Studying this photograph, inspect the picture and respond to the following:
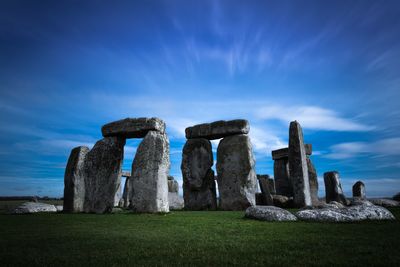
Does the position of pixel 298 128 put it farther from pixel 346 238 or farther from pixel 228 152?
pixel 346 238

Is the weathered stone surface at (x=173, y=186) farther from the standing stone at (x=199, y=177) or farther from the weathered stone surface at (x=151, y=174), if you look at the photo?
the weathered stone surface at (x=151, y=174)

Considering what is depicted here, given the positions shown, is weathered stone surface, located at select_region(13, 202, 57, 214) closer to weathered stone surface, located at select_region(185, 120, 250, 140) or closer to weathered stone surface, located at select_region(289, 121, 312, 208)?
weathered stone surface, located at select_region(185, 120, 250, 140)

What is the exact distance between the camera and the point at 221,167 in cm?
1306

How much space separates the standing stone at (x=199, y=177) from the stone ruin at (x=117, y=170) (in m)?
3.39

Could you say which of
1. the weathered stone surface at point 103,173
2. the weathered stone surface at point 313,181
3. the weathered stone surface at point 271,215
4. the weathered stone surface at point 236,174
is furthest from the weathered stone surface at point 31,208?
the weathered stone surface at point 313,181

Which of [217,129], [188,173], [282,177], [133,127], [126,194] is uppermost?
[217,129]

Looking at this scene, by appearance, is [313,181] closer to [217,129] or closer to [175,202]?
[217,129]

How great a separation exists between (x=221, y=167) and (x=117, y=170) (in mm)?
4541

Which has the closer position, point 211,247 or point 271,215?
point 211,247

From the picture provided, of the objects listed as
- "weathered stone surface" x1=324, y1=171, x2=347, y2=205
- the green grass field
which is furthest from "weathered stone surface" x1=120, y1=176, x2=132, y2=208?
the green grass field

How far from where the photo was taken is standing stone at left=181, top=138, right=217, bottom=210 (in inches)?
531

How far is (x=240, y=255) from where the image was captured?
3.31 meters

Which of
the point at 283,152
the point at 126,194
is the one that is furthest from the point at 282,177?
the point at 126,194

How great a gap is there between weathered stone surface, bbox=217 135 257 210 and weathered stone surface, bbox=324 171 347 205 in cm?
670
